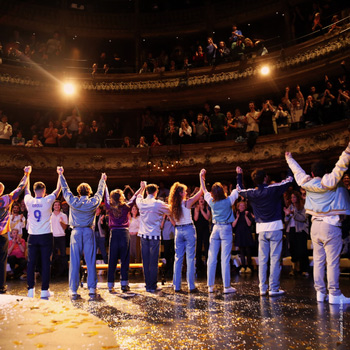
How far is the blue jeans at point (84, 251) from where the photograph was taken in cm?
685

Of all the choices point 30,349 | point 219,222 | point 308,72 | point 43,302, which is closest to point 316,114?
point 308,72

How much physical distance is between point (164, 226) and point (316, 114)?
22.4 ft

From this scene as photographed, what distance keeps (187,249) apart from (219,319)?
254 centimetres

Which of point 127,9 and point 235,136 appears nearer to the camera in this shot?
point 235,136

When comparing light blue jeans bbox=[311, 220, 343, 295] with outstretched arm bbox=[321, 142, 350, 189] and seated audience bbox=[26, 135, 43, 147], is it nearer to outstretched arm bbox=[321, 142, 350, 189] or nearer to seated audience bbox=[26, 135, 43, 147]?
outstretched arm bbox=[321, 142, 350, 189]

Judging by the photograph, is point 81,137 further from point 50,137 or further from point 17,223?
point 17,223

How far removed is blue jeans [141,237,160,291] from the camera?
23.7ft

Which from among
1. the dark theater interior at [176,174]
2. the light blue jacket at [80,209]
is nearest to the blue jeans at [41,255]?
the dark theater interior at [176,174]

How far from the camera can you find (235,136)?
51.0 ft

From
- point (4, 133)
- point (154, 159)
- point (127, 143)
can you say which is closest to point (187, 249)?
point (154, 159)

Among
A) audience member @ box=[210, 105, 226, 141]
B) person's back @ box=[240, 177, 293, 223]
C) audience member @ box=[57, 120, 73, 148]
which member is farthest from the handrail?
person's back @ box=[240, 177, 293, 223]

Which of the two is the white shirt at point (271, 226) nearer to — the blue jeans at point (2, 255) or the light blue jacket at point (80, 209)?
the light blue jacket at point (80, 209)

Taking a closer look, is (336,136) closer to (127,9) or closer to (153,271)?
(153,271)

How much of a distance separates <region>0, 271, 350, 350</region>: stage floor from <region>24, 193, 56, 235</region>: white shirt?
1179 millimetres
